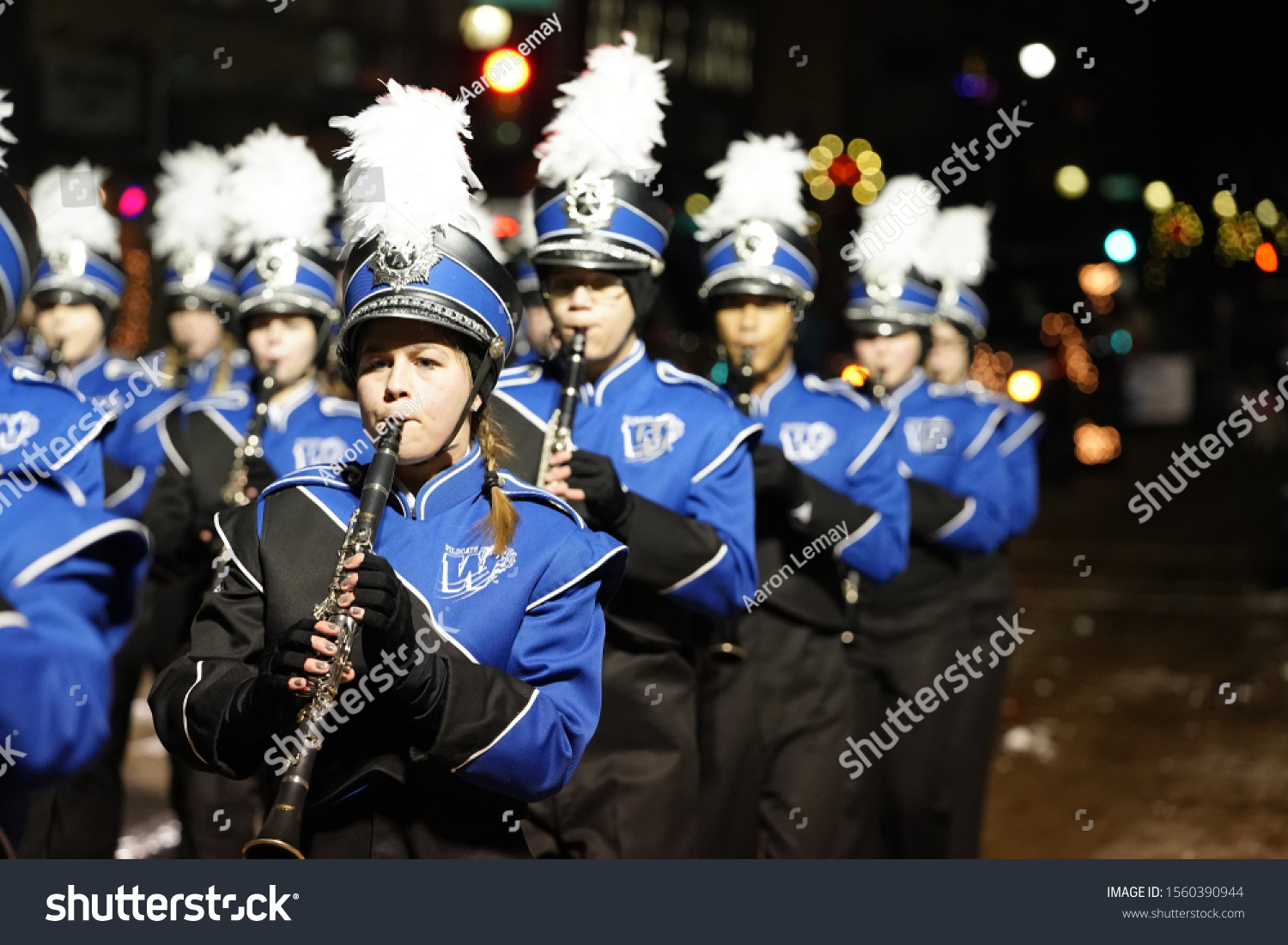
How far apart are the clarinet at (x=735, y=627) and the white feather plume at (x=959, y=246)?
255cm

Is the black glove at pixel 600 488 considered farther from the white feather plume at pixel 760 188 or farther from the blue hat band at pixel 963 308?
the blue hat band at pixel 963 308

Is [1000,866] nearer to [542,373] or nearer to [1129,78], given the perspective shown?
[542,373]

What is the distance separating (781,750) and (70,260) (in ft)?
14.8

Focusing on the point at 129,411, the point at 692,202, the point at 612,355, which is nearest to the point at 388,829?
the point at 612,355

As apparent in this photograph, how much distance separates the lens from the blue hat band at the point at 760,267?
601 cm

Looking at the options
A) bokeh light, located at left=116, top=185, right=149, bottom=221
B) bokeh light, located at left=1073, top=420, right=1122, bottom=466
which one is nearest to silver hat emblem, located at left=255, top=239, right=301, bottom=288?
bokeh light, located at left=116, top=185, right=149, bottom=221

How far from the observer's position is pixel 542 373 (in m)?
5.02

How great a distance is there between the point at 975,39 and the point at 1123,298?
1735cm

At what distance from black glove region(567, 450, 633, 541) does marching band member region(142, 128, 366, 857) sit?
69.5 inches

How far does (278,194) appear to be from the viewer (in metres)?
6.75

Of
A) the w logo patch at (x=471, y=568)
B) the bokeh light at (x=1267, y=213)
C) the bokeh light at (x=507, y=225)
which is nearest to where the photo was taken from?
the w logo patch at (x=471, y=568)

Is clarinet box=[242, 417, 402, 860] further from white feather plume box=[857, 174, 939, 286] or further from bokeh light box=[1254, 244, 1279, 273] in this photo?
bokeh light box=[1254, 244, 1279, 273]

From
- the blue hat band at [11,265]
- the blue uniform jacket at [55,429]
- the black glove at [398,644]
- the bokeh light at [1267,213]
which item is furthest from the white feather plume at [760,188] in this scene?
the bokeh light at [1267,213]

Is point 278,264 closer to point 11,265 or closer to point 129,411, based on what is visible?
point 129,411
